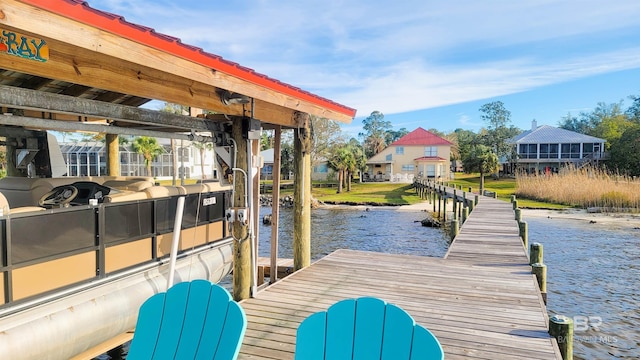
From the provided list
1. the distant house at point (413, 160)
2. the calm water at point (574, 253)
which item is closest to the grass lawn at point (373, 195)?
the calm water at point (574, 253)

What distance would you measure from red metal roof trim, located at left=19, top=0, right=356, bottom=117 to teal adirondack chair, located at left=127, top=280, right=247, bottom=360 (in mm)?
1448

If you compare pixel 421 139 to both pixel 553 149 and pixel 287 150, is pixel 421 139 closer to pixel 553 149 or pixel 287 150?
pixel 553 149

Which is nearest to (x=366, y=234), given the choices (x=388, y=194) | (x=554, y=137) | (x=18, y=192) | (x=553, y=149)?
(x=18, y=192)

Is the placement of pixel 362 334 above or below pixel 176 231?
below

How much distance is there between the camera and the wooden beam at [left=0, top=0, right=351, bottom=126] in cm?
202

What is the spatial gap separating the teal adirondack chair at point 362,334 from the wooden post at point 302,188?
12.7 feet

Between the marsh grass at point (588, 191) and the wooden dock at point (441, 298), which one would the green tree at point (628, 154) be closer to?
the marsh grass at point (588, 191)

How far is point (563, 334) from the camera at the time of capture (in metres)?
3.57

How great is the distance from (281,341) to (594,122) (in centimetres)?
6759

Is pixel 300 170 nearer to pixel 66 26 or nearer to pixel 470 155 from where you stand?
pixel 66 26

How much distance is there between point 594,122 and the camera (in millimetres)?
58875

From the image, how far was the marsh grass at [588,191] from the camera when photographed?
77.7ft

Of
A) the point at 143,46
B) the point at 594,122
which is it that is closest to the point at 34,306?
the point at 143,46

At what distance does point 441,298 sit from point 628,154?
38.5 meters
